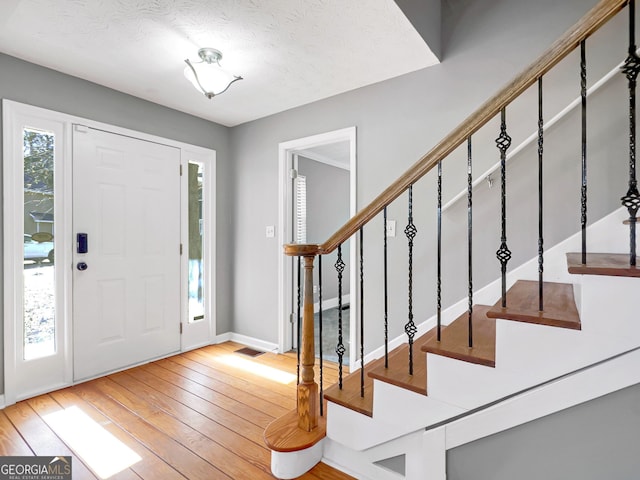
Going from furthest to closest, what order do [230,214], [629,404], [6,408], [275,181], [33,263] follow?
[230,214], [275,181], [33,263], [6,408], [629,404]

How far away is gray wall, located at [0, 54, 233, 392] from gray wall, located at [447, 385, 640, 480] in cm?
292

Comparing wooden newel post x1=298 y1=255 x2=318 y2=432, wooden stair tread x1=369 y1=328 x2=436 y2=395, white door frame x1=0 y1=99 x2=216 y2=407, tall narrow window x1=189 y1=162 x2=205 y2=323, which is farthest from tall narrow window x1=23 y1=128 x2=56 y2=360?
wooden stair tread x1=369 y1=328 x2=436 y2=395

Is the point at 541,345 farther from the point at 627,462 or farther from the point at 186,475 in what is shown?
the point at 186,475

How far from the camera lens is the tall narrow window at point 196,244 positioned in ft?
11.1

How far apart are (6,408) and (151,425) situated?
1093 millimetres

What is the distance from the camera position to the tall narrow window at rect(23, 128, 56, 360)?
2.38 m

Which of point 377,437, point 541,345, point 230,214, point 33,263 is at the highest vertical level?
point 230,214

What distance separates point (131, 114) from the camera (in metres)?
2.91

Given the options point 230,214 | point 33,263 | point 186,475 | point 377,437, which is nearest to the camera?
point 377,437

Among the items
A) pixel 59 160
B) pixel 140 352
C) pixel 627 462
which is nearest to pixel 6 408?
pixel 140 352

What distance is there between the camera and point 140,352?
118 inches

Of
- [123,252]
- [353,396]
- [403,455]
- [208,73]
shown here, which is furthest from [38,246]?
[403,455]

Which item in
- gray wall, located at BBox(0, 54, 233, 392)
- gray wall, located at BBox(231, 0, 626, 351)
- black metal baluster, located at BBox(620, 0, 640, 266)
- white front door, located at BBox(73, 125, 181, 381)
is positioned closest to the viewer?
black metal baluster, located at BBox(620, 0, 640, 266)

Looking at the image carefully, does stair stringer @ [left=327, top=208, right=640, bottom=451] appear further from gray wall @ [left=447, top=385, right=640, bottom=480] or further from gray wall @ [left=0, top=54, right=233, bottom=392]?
gray wall @ [left=0, top=54, right=233, bottom=392]
